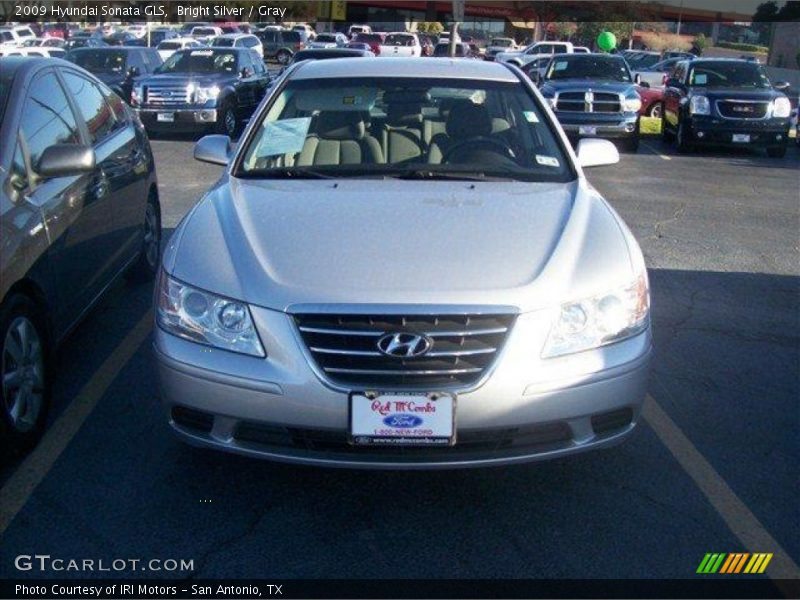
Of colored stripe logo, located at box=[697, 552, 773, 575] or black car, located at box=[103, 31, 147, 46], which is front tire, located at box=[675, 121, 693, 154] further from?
black car, located at box=[103, 31, 147, 46]

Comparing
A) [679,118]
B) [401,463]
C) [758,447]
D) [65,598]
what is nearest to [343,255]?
[401,463]

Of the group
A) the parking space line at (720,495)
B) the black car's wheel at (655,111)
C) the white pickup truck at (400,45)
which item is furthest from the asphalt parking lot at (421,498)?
the white pickup truck at (400,45)

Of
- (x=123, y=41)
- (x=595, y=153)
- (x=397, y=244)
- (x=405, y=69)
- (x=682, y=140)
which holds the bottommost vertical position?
(x=123, y=41)

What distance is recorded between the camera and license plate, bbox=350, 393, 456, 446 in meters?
3.37

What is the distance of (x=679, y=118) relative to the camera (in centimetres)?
1700

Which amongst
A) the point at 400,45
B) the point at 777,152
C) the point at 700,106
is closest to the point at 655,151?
the point at 700,106

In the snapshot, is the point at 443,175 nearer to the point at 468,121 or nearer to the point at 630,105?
the point at 468,121

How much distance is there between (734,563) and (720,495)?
0.51 metres

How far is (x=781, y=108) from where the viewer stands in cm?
1616

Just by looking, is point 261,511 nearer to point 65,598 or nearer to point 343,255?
point 65,598

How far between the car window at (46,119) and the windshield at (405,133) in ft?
3.30

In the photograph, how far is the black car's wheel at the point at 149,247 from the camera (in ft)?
22.0

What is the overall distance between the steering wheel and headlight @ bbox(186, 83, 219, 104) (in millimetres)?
12086

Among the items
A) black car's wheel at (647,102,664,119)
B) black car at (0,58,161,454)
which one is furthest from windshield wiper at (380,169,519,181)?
black car's wheel at (647,102,664,119)
